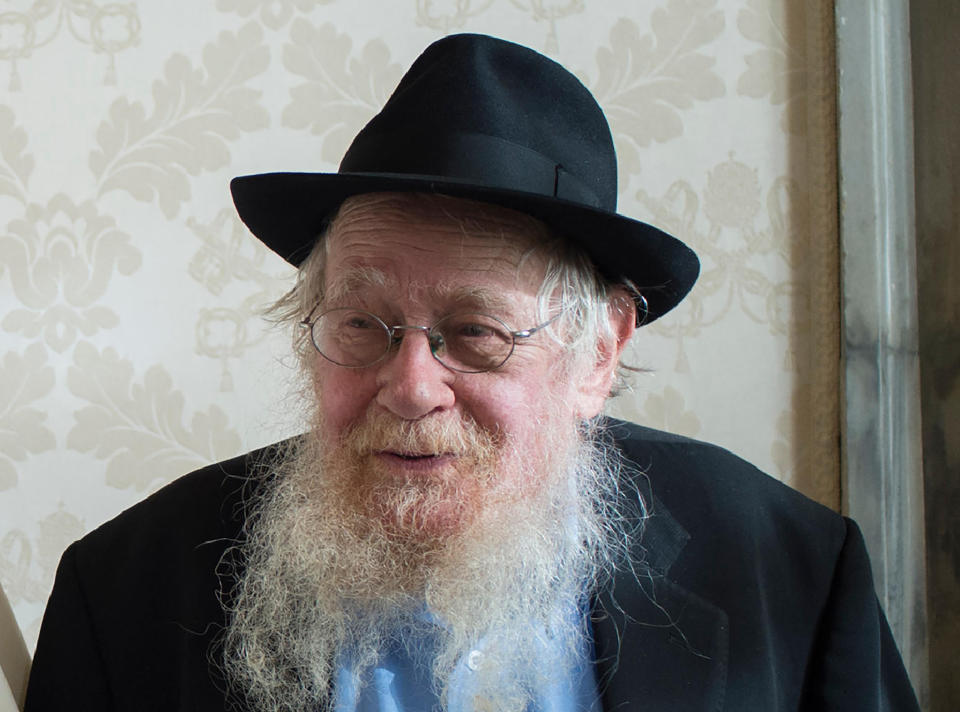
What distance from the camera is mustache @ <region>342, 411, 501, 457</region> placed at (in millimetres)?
1145

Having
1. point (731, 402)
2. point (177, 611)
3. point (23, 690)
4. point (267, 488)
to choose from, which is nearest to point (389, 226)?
point (267, 488)

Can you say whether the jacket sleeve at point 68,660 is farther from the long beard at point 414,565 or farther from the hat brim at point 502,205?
the hat brim at point 502,205

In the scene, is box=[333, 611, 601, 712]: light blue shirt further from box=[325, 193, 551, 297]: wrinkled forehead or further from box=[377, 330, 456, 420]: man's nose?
box=[325, 193, 551, 297]: wrinkled forehead

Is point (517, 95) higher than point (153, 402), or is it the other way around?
point (517, 95)

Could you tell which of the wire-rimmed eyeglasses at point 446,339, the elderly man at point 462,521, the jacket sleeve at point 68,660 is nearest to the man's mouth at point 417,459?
the elderly man at point 462,521

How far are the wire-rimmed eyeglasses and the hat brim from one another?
0.15 metres

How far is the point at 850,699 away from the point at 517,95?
0.97m

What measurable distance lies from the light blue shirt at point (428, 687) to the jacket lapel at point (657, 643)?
0.03m

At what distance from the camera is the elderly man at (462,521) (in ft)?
3.82

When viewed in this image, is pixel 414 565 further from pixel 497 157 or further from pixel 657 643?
pixel 497 157

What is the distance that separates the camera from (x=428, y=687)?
128cm

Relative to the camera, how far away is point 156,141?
5.63ft

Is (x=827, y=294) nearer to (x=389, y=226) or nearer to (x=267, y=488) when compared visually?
(x=389, y=226)

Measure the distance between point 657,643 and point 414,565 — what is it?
1.17 feet
